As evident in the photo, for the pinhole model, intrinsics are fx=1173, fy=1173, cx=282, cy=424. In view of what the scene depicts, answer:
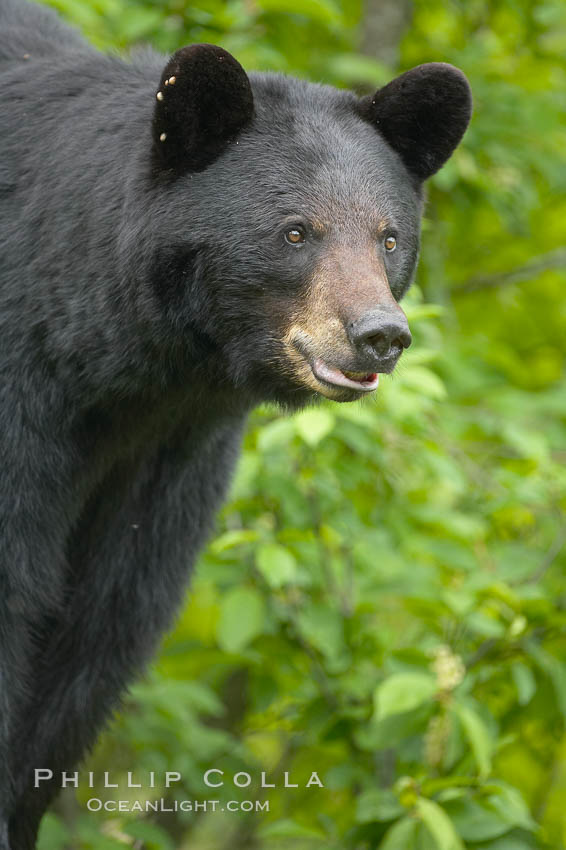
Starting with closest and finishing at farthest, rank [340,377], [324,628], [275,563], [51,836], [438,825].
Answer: [340,377], [438,825], [275,563], [51,836], [324,628]

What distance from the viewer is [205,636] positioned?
7156 mm

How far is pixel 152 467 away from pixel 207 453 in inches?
7.8

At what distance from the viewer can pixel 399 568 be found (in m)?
4.80

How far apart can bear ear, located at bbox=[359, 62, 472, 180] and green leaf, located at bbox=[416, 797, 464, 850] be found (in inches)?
81.4

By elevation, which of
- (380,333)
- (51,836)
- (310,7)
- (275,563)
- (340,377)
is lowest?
(51,836)

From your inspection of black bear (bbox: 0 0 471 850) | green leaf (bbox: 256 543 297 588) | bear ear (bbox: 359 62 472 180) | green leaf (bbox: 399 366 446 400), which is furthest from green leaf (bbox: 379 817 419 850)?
bear ear (bbox: 359 62 472 180)

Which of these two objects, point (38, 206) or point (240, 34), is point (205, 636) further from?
point (38, 206)

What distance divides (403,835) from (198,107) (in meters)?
2.42

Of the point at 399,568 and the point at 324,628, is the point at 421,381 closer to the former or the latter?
the point at 399,568

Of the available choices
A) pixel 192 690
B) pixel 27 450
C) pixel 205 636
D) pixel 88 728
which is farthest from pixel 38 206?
pixel 205 636

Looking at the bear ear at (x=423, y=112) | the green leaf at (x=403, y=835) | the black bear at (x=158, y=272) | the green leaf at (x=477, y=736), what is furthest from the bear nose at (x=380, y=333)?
the green leaf at (x=403, y=835)

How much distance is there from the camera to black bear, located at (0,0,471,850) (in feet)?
11.2

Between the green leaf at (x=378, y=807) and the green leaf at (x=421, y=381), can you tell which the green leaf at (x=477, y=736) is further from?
the green leaf at (x=421, y=381)

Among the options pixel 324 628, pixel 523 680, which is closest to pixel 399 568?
pixel 324 628
